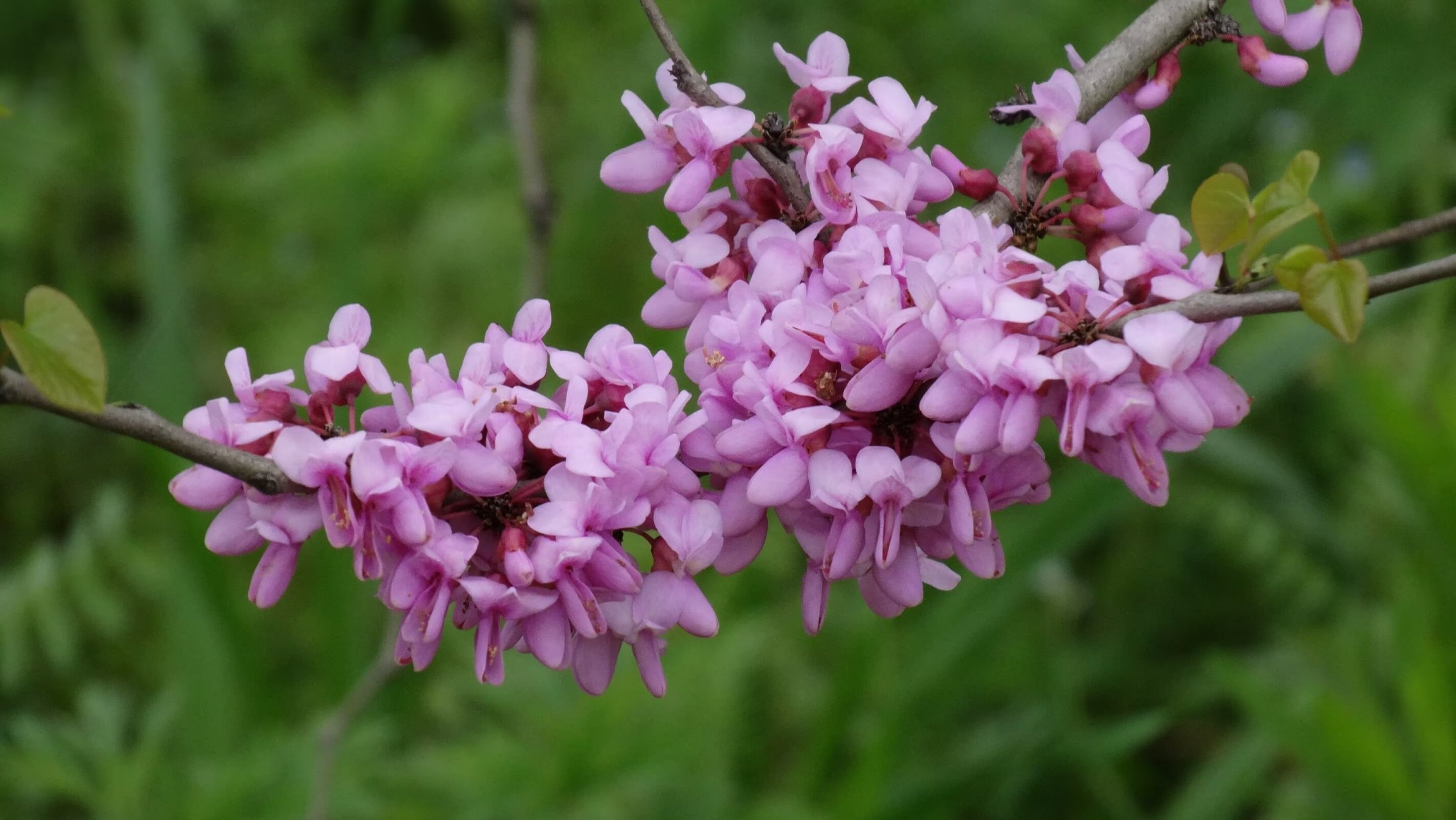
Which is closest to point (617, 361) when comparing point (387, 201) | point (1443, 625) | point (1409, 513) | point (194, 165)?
point (1443, 625)

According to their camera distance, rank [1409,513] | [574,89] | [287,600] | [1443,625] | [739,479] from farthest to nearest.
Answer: [574,89]
[287,600]
[1409,513]
[1443,625]
[739,479]

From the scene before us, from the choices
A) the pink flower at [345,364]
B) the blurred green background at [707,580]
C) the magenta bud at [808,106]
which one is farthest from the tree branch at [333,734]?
the magenta bud at [808,106]

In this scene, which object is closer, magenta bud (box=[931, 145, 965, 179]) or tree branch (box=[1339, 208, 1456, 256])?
tree branch (box=[1339, 208, 1456, 256])

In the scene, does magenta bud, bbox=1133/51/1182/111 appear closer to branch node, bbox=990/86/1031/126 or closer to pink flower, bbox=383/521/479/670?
branch node, bbox=990/86/1031/126

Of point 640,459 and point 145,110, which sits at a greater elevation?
point 145,110

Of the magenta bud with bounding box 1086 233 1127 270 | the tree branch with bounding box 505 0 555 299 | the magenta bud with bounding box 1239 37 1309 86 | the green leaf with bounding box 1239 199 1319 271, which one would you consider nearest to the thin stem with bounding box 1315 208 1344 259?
the green leaf with bounding box 1239 199 1319 271

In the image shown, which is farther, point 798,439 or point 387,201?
point 387,201

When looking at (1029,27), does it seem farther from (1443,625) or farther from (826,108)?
(826,108)
